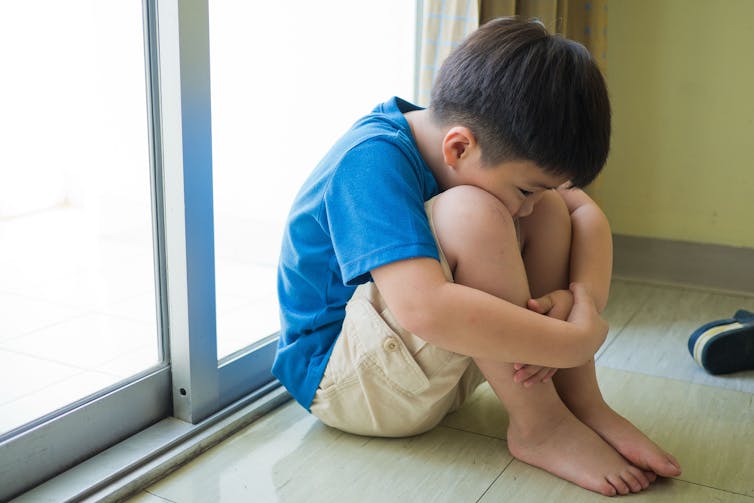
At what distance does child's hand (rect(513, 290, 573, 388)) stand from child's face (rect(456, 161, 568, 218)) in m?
0.12

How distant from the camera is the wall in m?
1.89

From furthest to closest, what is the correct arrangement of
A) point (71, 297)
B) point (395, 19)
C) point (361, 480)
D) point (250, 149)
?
point (395, 19)
point (250, 149)
point (71, 297)
point (361, 480)

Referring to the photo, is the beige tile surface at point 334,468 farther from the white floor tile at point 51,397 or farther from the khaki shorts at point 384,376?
the white floor tile at point 51,397

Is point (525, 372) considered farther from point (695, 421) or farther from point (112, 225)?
point (112, 225)

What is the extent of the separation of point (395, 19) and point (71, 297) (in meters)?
0.95

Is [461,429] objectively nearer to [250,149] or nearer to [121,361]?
[121,361]

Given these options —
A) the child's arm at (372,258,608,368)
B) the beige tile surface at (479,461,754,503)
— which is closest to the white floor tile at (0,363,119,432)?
the child's arm at (372,258,608,368)

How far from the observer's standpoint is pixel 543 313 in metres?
1.01

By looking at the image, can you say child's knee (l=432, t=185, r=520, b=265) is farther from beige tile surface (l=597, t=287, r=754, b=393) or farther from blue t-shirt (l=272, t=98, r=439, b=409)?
beige tile surface (l=597, t=287, r=754, b=393)

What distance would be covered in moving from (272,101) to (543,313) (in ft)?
2.51

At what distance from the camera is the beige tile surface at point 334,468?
101cm

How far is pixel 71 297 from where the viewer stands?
114 centimetres

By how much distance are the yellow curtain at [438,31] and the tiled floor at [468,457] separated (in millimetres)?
630

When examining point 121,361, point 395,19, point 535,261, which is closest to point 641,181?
point 395,19
